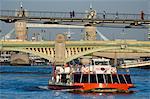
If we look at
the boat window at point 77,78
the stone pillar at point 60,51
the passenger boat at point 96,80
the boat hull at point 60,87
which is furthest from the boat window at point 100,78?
the stone pillar at point 60,51

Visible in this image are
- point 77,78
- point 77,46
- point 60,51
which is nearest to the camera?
point 77,78

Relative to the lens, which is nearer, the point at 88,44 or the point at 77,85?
the point at 77,85

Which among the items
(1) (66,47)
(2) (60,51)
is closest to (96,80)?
(2) (60,51)

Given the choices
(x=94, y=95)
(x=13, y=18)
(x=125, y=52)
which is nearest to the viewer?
(x=94, y=95)

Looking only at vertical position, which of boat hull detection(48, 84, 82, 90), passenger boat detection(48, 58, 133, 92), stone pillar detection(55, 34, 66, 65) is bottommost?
stone pillar detection(55, 34, 66, 65)

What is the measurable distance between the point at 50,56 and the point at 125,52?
3403 centimetres

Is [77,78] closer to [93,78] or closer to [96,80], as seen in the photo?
[93,78]

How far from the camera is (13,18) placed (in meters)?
100

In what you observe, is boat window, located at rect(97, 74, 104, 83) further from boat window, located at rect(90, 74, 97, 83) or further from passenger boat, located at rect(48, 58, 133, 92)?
boat window, located at rect(90, 74, 97, 83)

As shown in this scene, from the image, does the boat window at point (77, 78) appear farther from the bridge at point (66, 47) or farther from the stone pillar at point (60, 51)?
the stone pillar at point (60, 51)

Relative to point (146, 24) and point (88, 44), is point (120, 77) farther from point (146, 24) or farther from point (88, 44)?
point (88, 44)

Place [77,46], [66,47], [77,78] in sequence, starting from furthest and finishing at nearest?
1. [66,47]
2. [77,46]
3. [77,78]

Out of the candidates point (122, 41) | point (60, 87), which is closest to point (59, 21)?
point (122, 41)

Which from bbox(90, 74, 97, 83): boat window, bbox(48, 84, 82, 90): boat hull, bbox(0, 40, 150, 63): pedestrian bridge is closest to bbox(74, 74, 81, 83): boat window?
bbox(48, 84, 82, 90): boat hull
